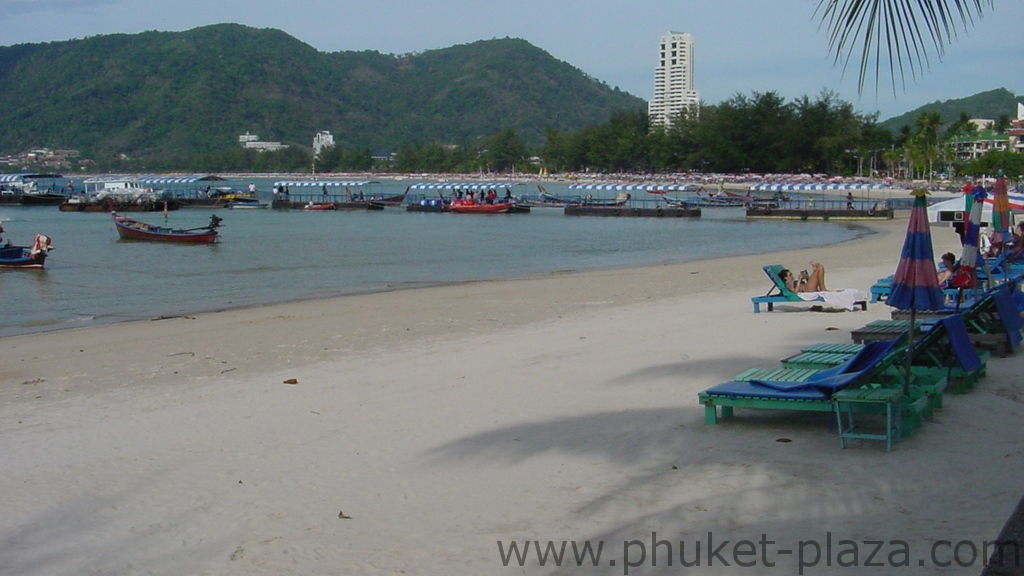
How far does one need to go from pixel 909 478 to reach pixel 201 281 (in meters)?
25.0

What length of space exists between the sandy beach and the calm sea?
1008cm

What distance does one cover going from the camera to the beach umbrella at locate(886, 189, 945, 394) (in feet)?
22.3

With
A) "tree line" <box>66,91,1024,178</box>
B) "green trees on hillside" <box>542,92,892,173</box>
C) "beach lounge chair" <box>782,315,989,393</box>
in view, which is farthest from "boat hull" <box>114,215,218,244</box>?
"green trees on hillside" <box>542,92,892,173</box>

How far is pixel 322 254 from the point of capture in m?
39.1

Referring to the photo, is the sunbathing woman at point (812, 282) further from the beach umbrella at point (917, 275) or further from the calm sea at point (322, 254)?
the calm sea at point (322, 254)

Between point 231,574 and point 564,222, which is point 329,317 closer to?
point 231,574

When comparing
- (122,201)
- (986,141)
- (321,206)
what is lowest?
(321,206)

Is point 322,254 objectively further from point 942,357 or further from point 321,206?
point 321,206

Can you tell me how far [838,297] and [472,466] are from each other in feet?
30.1

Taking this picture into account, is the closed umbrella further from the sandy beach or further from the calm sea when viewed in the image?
the calm sea

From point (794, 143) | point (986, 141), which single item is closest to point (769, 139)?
point (794, 143)

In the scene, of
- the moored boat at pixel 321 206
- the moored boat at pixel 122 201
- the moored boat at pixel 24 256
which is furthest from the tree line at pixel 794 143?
the moored boat at pixel 24 256

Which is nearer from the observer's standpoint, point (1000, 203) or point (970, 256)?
point (970, 256)

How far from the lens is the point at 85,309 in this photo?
22.0m
